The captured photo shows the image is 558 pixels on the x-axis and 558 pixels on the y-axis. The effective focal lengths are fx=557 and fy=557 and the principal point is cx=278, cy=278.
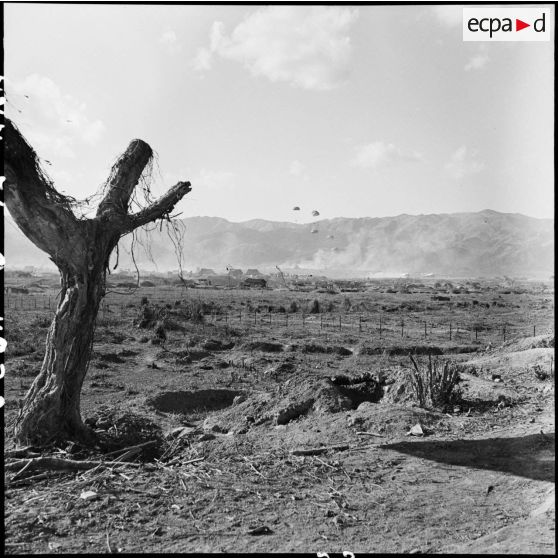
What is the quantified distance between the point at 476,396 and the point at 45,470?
6.00 m

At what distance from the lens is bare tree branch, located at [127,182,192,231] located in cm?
690

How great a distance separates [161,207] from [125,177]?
566mm

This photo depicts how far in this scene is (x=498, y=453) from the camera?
600 cm

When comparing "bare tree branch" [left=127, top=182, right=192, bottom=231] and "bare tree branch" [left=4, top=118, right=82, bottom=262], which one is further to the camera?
"bare tree branch" [left=127, top=182, right=192, bottom=231]

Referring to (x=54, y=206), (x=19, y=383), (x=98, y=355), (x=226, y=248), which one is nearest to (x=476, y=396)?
(x=54, y=206)

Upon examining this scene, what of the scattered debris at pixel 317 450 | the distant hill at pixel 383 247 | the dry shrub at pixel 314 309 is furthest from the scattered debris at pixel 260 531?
the distant hill at pixel 383 247

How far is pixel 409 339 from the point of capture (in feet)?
68.9

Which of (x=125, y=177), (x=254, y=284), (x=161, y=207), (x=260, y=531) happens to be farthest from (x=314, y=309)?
(x=254, y=284)

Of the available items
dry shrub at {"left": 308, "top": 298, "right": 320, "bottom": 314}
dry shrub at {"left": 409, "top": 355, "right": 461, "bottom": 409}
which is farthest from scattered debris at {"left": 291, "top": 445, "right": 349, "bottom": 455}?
dry shrub at {"left": 308, "top": 298, "right": 320, "bottom": 314}

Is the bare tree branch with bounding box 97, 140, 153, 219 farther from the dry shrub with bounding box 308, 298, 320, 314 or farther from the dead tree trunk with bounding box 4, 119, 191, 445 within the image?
the dry shrub with bounding box 308, 298, 320, 314

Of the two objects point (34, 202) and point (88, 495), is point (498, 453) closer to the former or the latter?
point (88, 495)

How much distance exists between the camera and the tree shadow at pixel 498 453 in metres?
5.54

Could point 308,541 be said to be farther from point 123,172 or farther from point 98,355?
point 98,355

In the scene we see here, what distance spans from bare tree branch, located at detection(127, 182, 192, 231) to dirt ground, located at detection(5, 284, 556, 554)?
272cm
